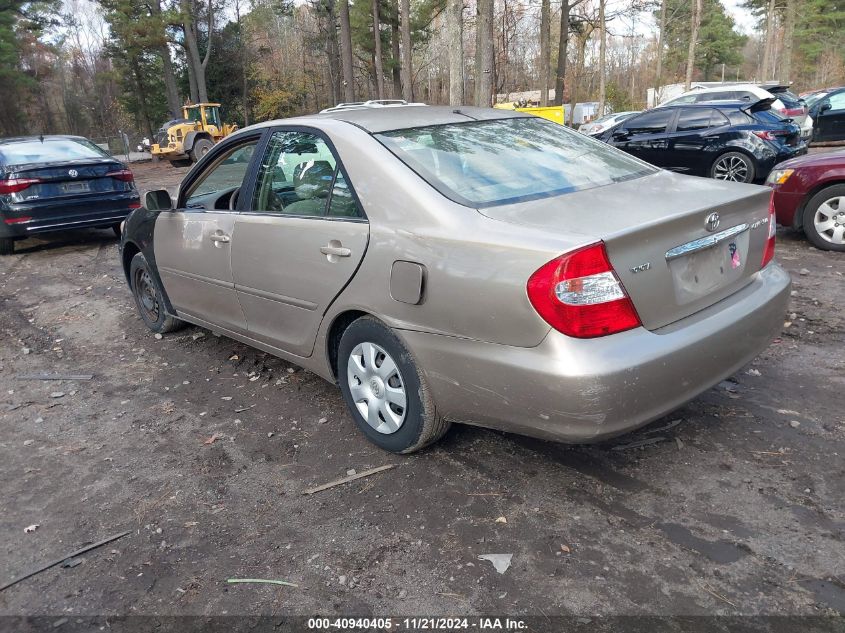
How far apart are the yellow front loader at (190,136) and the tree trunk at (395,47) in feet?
45.3

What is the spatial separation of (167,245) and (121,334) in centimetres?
140

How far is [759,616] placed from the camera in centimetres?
217

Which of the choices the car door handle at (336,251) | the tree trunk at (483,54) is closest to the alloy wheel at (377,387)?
the car door handle at (336,251)

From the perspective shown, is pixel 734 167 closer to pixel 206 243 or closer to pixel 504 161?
pixel 504 161

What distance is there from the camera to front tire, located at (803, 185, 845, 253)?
6.76 meters

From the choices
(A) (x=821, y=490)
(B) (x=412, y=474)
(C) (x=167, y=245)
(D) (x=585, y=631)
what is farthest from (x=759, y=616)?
(C) (x=167, y=245)

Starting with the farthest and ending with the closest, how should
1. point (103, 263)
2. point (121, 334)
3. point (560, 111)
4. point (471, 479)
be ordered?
1. point (560, 111)
2. point (103, 263)
3. point (121, 334)
4. point (471, 479)

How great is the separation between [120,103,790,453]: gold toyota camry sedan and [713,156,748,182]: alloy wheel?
7810mm

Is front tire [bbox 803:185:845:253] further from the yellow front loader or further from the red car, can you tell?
the yellow front loader

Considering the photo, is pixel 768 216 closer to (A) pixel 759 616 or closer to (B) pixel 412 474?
(A) pixel 759 616

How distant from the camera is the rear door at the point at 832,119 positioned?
53.7ft

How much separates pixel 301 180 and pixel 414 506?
1.85m

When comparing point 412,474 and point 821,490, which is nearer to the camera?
point 821,490

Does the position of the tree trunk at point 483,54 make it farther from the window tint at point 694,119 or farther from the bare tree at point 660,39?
the bare tree at point 660,39
